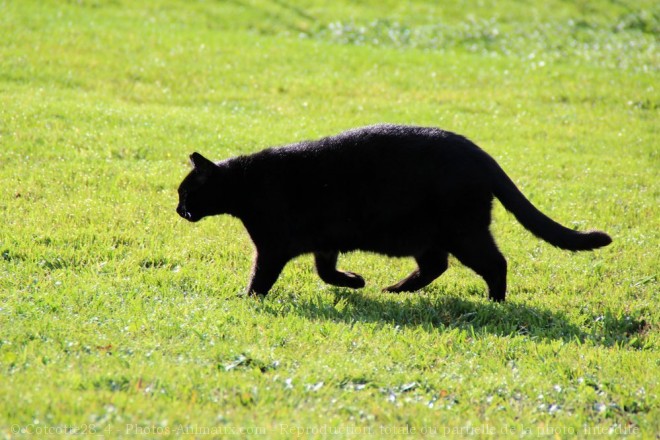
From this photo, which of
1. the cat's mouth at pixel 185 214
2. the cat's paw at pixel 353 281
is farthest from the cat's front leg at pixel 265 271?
the cat's mouth at pixel 185 214

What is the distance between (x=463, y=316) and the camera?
648 cm

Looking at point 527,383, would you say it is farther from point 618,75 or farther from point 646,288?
point 618,75

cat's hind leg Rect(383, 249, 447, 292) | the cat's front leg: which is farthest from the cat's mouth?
cat's hind leg Rect(383, 249, 447, 292)

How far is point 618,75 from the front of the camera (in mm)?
15297

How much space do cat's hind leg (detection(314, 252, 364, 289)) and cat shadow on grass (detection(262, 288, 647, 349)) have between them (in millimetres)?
270

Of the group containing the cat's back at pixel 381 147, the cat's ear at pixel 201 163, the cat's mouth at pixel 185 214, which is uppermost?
the cat's back at pixel 381 147

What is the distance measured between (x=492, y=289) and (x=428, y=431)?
2432 millimetres

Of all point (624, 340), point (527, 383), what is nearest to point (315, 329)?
point (527, 383)

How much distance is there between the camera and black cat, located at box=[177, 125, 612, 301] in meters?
6.47

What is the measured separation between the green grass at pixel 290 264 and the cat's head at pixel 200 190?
0.52 m

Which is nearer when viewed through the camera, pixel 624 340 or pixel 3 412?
pixel 3 412

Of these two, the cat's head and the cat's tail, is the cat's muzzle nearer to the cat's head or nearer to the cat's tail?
the cat's head

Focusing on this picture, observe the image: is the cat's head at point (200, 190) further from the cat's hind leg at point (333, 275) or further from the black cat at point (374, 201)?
the cat's hind leg at point (333, 275)

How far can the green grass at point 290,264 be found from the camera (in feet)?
15.8
